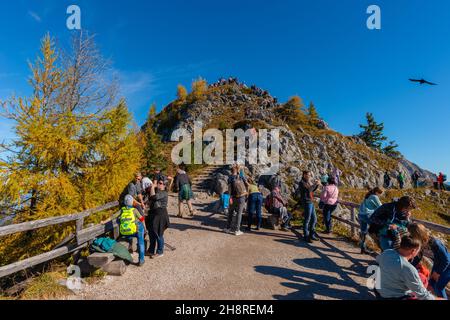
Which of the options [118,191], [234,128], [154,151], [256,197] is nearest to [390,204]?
[256,197]

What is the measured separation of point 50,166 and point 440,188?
161 ft

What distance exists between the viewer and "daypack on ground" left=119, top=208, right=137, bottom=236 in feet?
19.7

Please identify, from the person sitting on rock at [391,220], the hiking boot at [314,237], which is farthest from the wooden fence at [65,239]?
the person sitting on rock at [391,220]

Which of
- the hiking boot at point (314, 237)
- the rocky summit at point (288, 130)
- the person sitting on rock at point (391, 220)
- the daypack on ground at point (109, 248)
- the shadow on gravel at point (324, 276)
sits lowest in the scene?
the shadow on gravel at point (324, 276)

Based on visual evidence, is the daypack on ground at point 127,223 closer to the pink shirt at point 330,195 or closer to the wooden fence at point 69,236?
the wooden fence at point 69,236

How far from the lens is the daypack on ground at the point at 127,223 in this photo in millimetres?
6008

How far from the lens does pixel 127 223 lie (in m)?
6.01

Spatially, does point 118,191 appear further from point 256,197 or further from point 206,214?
point 256,197

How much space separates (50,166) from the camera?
838 cm

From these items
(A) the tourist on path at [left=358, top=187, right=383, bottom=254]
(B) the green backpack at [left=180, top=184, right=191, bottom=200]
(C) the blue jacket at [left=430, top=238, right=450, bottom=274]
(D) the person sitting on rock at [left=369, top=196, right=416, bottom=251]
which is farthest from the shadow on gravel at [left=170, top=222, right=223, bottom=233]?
(C) the blue jacket at [left=430, top=238, right=450, bottom=274]

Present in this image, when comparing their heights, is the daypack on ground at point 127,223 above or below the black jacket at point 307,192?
below

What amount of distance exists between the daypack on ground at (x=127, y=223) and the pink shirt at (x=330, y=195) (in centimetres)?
683

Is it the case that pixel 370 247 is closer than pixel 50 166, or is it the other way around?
pixel 370 247

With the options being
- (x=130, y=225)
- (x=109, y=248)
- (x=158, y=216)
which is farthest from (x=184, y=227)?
(x=109, y=248)
